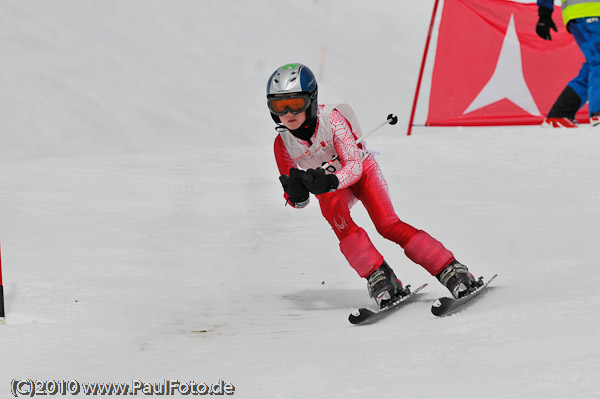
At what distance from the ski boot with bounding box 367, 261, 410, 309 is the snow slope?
15 cm

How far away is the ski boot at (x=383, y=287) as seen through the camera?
4578 mm

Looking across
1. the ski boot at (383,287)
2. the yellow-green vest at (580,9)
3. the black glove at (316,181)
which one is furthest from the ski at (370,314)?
the yellow-green vest at (580,9)

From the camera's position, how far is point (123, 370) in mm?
3506

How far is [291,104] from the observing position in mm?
4613

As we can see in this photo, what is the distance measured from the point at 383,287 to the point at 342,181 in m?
0.61

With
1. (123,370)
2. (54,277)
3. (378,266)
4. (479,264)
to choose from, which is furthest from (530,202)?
(123,370)

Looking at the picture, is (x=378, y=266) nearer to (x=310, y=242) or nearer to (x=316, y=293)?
(x=316, y=293)

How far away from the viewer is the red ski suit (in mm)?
4629

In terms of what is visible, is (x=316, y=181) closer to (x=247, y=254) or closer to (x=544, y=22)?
(x=247, y=254)

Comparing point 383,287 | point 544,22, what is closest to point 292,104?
point 383,287

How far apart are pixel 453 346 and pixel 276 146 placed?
204 centimetres

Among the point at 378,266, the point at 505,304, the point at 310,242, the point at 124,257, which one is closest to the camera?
the point at 505,304

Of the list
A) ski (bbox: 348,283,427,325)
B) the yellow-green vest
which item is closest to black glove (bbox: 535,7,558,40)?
the yellow-green vest

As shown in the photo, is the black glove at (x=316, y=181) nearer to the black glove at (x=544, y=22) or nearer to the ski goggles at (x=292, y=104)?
the ski goggles at (x=292, y=104)
